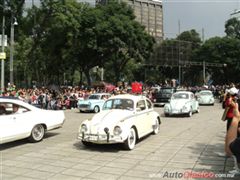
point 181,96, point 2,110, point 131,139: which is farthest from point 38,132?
point 181,96

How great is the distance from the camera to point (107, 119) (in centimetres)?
944

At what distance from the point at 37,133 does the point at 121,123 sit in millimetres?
3065

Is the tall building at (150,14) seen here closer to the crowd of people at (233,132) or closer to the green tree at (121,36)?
the green tree at (121,36)

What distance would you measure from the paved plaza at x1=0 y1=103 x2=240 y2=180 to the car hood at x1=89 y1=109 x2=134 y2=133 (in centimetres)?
67

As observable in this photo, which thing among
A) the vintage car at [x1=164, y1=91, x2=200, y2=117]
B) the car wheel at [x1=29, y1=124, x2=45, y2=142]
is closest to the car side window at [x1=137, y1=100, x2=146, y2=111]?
the car wheel at [x1=29, y1=124, x2=45, y2=142]

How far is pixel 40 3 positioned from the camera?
109ft

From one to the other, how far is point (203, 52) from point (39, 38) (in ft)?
124

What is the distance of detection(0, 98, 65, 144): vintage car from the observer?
9.32 metres

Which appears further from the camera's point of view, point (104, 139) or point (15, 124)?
point (15, 124)

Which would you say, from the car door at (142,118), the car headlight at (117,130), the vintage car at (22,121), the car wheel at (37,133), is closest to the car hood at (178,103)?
the car door at (142,118)

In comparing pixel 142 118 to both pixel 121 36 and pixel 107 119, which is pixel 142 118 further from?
pixel 121 36

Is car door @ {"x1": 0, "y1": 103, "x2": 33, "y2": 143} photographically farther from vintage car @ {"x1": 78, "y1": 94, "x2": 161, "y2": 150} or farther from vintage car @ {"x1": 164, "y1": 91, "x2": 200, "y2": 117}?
vintage car @ {"x1": 164, "y1": 91, "x2": 200, "y2": 117}

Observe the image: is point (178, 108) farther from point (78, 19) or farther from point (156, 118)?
point (78, 19)

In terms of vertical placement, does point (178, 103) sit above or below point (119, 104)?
below
